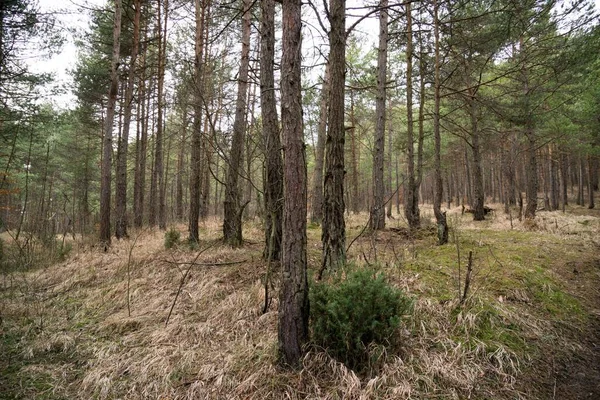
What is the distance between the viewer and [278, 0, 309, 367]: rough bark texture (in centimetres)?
279

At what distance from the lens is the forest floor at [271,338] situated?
8.85 ft

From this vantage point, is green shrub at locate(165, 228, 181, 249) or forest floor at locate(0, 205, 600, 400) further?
green shrub at locate(165, 228, 181, 249)

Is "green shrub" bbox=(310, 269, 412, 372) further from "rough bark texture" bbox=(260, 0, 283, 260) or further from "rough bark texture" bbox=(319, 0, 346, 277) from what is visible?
"rough bark texture" bbox=(260, 0, 283, 260)

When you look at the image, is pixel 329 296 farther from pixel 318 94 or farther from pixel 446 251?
pixel 318 94

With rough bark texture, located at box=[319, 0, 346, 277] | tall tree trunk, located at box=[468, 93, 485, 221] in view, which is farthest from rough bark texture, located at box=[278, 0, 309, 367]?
tall tree trunk, located at box=[468, 93, 485, 221]

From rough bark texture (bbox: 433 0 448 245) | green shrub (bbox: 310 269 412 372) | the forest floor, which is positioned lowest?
the forest floor

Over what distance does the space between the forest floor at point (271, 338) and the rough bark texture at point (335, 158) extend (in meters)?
0.65

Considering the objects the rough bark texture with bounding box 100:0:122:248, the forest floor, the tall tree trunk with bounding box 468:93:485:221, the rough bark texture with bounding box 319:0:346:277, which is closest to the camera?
the forest floor

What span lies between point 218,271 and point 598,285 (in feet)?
20.7

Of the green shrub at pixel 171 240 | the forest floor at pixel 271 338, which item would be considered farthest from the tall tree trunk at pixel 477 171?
the green shrub at pixel 171 240

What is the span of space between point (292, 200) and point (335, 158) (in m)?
1.92

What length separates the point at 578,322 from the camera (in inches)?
152

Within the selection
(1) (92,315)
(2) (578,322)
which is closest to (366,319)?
(2) (578,322)

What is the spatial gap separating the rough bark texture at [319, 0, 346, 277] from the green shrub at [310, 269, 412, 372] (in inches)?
59.8
